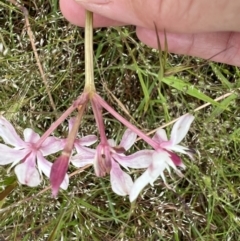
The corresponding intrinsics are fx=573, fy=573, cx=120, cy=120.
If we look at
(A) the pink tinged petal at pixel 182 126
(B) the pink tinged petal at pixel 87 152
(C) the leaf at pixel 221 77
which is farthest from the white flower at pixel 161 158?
(C) the leaf at pixel 221 77

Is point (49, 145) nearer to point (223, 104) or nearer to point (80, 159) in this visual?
point (80, 159)

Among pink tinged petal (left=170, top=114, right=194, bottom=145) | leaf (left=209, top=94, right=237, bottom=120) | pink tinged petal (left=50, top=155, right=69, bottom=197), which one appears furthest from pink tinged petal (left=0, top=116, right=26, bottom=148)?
leaf (left=209, top=94, right=237, bottom=120)

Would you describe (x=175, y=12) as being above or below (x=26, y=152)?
above

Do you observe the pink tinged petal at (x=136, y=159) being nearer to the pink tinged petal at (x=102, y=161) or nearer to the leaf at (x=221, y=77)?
the pink tinged petal at (x=102, y=161)

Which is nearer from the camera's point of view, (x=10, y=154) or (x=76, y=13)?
(x=10, y=154)

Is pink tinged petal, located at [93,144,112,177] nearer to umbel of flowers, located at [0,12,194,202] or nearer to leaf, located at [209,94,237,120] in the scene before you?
umbel of flowers, located at [0,12,194,202]

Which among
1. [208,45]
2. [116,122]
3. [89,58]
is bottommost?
[116,122]

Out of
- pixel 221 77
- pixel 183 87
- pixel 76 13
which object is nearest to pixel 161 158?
pixel 76 13
